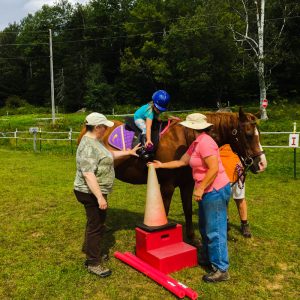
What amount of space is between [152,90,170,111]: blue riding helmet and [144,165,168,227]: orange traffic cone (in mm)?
917

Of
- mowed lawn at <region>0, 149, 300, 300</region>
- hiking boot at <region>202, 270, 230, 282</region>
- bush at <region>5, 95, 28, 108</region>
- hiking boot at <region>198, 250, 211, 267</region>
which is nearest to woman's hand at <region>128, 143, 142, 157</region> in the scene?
mowed lawn at <region>0, 149, 300, 300</region>

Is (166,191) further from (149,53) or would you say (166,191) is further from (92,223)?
(149,53)

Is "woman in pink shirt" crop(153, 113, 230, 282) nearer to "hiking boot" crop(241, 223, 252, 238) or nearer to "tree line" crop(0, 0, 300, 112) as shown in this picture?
"hiking boot" crop(241, 223, 252, 238)

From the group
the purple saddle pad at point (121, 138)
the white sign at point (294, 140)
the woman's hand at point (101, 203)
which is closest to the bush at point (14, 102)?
the white sign at point (294, 140)

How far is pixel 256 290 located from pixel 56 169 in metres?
10.1

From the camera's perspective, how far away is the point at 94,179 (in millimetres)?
4039

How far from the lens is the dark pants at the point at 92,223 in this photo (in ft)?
14.0

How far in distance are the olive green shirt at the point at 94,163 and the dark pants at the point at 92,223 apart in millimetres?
100

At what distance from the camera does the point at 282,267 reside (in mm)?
4617

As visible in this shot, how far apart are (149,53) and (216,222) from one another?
5085 cm

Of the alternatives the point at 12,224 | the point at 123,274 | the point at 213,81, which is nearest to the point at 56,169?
the point at 12,224

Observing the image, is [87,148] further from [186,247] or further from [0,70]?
[0,70]

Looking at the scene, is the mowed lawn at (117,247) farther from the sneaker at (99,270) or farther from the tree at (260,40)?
the tree at (260,40)

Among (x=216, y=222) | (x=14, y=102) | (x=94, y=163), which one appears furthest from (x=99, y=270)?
(x=14, y=102)
